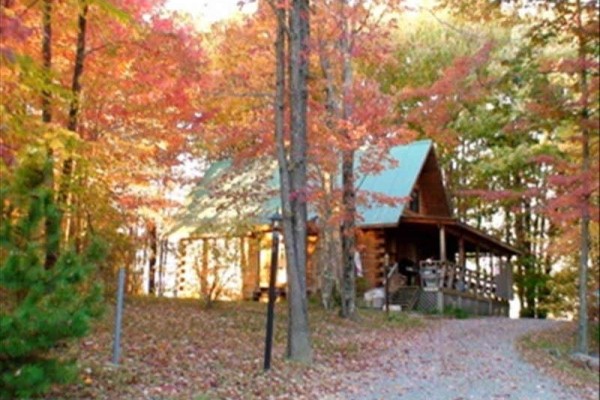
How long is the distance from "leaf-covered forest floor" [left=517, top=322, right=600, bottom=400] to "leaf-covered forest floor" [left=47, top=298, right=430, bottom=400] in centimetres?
238

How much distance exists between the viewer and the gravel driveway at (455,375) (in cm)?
775

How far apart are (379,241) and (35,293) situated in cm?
1562

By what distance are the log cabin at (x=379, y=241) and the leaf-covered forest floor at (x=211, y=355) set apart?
1923 millimetres

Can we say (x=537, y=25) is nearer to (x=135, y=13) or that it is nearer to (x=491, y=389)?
(x=491, y=389)

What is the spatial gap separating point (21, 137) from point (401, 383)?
539cm

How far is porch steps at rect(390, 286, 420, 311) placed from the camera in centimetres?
1947

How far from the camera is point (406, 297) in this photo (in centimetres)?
1986

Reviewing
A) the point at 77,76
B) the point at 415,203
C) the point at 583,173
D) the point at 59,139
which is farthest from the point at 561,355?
the point at 415,203

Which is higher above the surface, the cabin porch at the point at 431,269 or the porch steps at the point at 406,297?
the cabin porch at the point at 431,269

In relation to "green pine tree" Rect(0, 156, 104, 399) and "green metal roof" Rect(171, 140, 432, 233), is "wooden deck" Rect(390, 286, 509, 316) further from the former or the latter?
"green pine tree" Rect(0, 156, 104, 399)

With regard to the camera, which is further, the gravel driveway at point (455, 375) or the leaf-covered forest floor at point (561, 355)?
the leaf-covered forest floor at point (561, 355)

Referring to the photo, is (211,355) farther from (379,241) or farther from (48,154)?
(379,241)

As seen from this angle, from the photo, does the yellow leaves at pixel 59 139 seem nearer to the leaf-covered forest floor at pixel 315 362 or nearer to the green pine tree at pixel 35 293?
the green pine tree at pixel 35 293

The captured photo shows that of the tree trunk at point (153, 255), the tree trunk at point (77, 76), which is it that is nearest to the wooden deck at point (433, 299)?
the tree trunk at point (153, 255)
